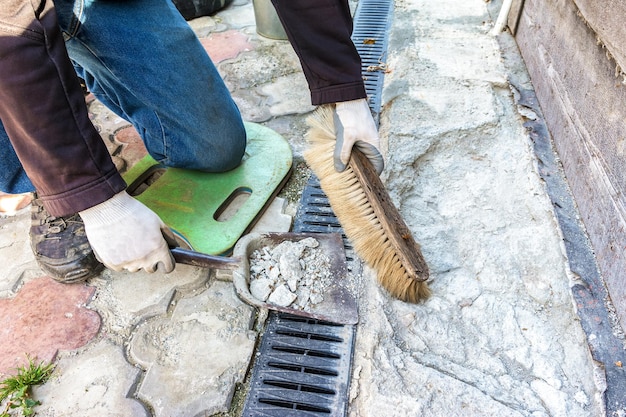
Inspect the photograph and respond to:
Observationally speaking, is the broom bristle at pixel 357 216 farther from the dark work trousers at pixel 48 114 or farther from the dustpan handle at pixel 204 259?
the dark work trousers at pixel 48 114

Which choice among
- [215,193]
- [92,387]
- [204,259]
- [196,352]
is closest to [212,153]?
[215,193]

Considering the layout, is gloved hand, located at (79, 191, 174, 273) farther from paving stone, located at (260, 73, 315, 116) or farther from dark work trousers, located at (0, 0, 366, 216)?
paving stone, located at (260, 73, 315, 116)

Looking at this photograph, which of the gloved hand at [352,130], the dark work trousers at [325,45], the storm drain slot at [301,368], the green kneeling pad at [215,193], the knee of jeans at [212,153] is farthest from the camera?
the knee of jeans at [212,153]

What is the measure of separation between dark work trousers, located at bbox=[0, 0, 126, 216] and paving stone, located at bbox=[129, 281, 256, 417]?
1.40 feet

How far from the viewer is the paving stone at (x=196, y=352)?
1.08 meters

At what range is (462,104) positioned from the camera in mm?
1845

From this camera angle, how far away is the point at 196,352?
1.17 metres

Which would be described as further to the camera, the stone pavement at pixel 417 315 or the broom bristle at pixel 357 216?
the broom bristle at pixel 357 216

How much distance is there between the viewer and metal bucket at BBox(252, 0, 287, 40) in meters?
2.54

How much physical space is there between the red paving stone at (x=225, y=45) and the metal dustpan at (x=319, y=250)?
151cm

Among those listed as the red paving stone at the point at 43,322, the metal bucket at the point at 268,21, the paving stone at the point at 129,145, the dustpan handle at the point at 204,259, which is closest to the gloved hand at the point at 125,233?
the dustpan handle at the point at 204,259

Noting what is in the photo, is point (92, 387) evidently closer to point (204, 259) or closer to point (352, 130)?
point (204, 259)

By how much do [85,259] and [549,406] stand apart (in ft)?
4.27

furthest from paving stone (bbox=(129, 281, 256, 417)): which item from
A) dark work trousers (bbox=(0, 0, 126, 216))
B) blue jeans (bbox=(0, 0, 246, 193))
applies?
blue jeans (bbox=(0, 0, 246, 193))
